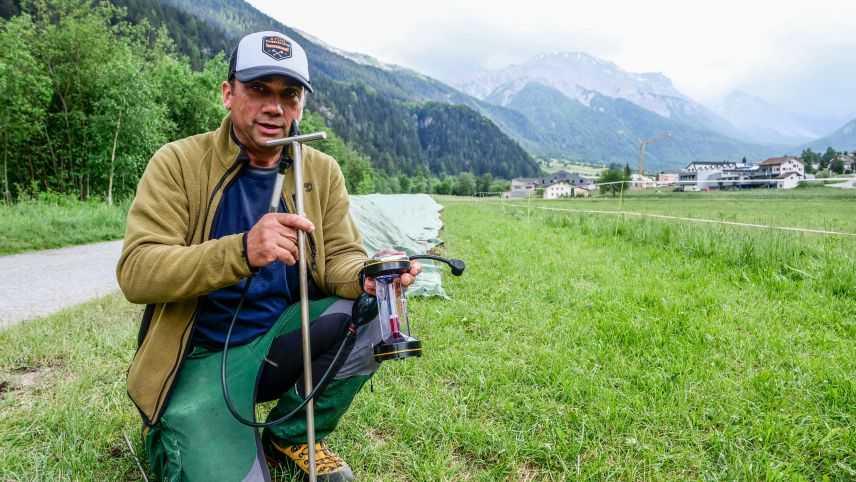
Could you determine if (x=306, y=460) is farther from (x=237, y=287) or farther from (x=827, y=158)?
(x=827, y=158)

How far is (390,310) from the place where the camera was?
2.01 m

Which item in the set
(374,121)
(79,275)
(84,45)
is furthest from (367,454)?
(374,121)

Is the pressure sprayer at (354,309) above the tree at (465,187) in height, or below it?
below

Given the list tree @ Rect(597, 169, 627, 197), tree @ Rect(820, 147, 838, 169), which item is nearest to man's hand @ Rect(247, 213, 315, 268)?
tree @ Rect(597, 169, 627, 197)

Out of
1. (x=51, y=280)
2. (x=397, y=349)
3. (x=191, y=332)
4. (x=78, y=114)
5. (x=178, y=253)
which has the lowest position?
(x=51, y=280)

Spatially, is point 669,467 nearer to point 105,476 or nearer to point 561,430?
point 561,430

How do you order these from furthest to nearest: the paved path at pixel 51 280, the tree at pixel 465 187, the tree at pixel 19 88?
the tree at pixel 465 187 → the tree at pixel 19 88 → the paved path at pixel 51 280

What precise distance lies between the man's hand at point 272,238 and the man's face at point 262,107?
21.7 inches

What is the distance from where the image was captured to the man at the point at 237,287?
162cm

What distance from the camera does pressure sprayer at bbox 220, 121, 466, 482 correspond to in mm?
1760

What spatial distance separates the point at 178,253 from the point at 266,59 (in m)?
0.90

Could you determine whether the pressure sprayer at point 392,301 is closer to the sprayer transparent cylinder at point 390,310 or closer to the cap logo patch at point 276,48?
the sprayer transparent cylinder at point 390,310

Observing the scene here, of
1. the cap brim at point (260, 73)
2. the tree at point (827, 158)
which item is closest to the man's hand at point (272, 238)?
the cap brim at point (260, 73)

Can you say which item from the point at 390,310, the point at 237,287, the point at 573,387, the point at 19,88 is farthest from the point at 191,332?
the point at 19,88
